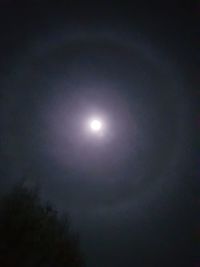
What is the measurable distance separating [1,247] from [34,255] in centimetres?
158

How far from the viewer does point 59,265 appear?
1959 cm

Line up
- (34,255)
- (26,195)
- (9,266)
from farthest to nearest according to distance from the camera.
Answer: (26,195), (34,255), (9,266)

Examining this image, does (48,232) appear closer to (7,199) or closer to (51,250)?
(51,250)

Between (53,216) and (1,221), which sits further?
(53,216)

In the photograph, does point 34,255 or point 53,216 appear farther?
point 53,216

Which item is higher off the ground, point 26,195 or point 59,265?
point 26,195

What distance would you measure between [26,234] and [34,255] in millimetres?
919

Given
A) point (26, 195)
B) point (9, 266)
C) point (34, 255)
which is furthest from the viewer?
point (26, 195)

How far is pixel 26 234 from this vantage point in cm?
1864

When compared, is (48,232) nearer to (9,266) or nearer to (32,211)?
(32,211)

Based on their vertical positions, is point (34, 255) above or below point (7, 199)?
below

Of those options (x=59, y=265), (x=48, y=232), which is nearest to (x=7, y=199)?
(x=48, y=232)

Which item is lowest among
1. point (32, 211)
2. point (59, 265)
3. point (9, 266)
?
point (9, 266)

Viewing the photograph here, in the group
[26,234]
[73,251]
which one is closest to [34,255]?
[26,234]
